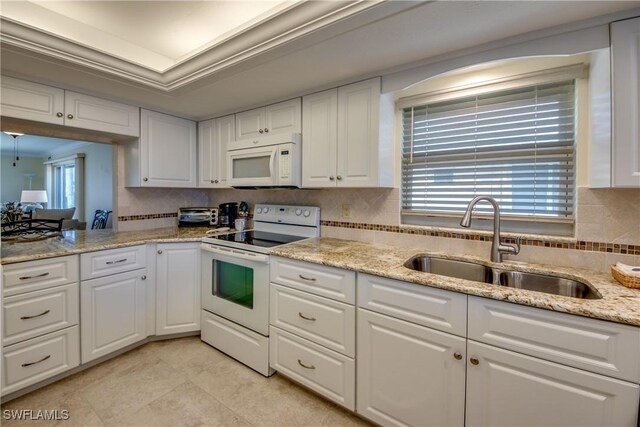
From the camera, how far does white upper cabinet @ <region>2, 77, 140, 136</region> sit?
1.88 m

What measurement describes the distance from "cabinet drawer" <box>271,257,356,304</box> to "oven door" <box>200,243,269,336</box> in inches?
4.6

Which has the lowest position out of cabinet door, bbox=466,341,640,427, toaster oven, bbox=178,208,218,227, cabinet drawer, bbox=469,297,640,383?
cabinet door, bbox=466,341,640,427

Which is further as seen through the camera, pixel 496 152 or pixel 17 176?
pixel 17 176

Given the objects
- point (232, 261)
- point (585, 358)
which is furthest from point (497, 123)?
point (232, 261)

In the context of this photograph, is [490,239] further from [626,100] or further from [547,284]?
[626,100]

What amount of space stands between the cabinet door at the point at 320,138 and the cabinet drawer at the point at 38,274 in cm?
168

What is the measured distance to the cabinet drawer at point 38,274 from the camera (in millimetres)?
1657

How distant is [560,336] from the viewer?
3.42 feet

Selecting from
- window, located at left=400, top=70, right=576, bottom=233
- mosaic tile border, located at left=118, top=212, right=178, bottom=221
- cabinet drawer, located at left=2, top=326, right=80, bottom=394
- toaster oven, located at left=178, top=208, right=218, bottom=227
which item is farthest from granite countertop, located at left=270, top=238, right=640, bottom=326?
mosaic tile border, located at left=118, top=212, right=178, bottom=221

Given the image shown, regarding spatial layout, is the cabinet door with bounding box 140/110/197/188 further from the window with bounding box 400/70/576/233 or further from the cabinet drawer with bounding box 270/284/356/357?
the window with bounding box 400/70/576/233

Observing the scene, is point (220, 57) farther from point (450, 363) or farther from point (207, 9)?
point (450, 363)

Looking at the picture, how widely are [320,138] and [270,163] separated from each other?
1.46 feet

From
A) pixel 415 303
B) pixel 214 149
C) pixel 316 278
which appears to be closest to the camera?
pixel 415 303

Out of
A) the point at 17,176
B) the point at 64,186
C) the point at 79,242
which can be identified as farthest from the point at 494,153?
the point at 17,176
